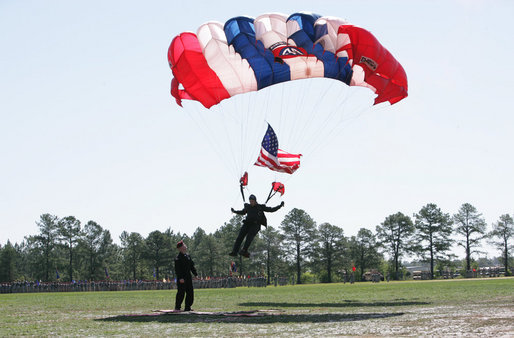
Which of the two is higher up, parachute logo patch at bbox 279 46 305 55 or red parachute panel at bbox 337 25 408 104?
parachute logo patch at bbox 279 46 305 55

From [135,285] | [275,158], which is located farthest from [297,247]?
[275,158]

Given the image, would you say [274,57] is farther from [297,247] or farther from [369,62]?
[297,247]

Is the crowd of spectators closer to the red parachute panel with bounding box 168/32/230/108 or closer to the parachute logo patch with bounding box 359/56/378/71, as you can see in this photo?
the red parachute panel with bounding box 168/32/230/108

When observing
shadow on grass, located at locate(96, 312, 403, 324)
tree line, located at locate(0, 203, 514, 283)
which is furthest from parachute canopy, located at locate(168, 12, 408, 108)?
tree line, located at locate(0, 203, 514, 283)

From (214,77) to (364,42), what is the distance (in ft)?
17.2

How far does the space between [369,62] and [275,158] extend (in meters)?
5.74

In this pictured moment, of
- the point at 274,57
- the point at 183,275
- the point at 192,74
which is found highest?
the point at 274,57

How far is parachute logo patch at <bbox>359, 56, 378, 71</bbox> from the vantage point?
44.5 ft

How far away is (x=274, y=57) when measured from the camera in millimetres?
15211

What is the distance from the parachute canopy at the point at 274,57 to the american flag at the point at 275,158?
2.12m

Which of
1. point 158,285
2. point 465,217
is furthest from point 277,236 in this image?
point 158,285

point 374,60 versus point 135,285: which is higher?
point 374,60

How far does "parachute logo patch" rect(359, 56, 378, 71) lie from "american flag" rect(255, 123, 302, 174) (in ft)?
17.4

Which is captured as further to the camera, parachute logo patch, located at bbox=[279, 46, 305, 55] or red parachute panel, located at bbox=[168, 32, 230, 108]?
red parachute panel, located at bbox=[168, 32, 230, 108]
